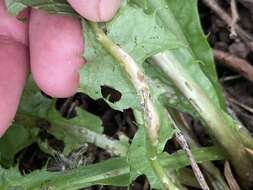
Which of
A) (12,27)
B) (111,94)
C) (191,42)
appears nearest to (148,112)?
(111,94)

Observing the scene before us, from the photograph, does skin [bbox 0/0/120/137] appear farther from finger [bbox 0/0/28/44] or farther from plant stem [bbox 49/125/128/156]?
plant stem [bbox 49/125/128/156]

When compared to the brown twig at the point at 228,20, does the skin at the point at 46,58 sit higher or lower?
lower

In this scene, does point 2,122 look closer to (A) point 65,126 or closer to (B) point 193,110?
(A) point 65,126

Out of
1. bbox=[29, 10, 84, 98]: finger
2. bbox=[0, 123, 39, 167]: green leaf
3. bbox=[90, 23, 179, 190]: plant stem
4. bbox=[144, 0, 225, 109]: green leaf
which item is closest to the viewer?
bbox=[90, 23, 179, 190]: plant stem

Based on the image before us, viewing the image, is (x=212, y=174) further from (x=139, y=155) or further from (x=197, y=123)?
(x=139, y=155)

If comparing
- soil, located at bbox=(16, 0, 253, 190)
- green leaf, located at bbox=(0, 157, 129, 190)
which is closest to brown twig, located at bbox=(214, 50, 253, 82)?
soil, located at bbox=(16, 0, 253, 190)

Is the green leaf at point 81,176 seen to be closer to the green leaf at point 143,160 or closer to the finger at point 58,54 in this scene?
the green leaf at point 143,160

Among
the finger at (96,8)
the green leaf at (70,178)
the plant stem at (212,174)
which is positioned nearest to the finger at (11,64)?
the green leaf at (70,178)
